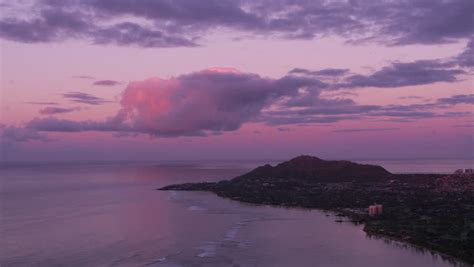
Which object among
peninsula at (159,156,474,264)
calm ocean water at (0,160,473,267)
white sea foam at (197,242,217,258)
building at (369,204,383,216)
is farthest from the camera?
building at (369,204,383,216)

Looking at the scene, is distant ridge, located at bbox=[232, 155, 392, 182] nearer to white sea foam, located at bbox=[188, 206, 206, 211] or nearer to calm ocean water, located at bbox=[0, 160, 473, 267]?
white sea foam, located at bbox=[188, 206, 206, 211]

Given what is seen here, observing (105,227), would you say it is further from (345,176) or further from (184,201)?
(345,176)

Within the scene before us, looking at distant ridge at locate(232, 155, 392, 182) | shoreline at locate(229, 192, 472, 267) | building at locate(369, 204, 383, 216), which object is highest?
distant ridge at locate(232, 155, 392, 182)

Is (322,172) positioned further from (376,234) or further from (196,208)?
(376,234)

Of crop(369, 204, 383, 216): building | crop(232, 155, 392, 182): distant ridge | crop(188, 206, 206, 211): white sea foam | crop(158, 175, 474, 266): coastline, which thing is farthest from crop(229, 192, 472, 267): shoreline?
crop(232, 155, 392, 182): distant ridge

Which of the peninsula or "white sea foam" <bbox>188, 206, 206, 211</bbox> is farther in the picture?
"white sea foam" <bbox>188, 206, 206, 211</bbox>

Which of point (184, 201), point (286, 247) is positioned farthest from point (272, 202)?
point (286, 247)

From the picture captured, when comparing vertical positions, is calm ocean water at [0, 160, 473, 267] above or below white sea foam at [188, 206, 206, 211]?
below

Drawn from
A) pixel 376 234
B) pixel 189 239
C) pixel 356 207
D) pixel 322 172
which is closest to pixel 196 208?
pixel 356 207
